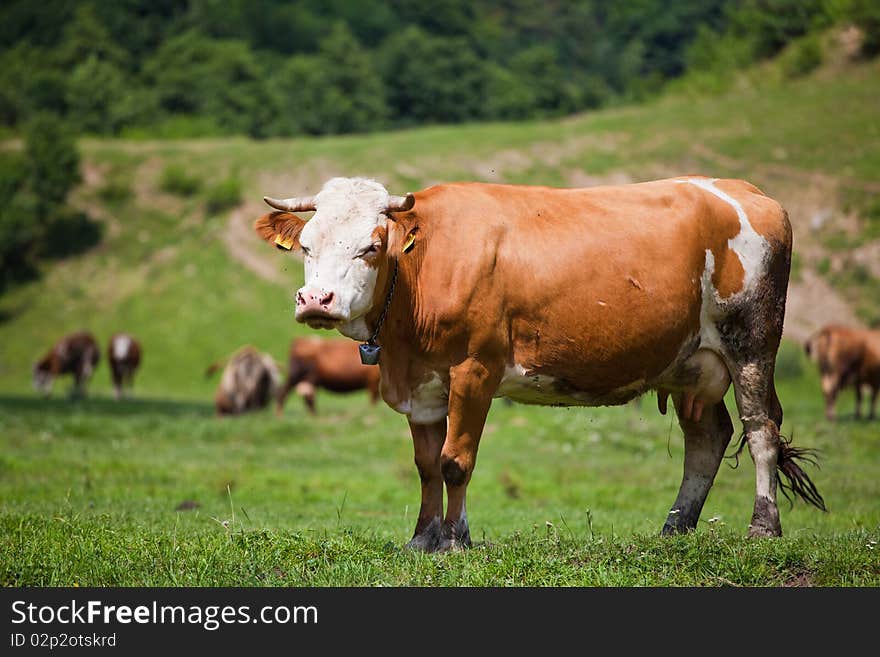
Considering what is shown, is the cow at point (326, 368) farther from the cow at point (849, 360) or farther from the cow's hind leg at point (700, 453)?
the cow's hind leg at point (700, 453)

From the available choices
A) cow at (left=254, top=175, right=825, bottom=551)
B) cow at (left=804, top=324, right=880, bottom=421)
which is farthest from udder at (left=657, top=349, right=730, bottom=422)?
cow at (left=804, top=324, right=880, bottom=421)

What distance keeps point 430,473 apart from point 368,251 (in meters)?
1.84

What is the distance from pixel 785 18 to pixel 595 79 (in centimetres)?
3453

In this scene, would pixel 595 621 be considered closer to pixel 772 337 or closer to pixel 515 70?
pixel 772 337

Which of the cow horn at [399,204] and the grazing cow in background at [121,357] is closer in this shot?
the cow horn at [399,204]

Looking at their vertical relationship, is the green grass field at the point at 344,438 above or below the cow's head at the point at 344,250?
below

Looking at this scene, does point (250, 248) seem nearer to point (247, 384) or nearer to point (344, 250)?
point (247, 384)

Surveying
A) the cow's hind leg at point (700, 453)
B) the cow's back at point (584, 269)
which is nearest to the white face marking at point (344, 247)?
the cow's back at point (584, 269)

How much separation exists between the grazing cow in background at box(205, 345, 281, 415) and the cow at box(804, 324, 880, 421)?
13516 millimetres

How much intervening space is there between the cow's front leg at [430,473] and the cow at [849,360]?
63.9 ft

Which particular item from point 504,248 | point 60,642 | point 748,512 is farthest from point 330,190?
point 748,512

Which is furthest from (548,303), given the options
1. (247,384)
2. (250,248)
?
(250,248)

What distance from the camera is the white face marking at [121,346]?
126ft

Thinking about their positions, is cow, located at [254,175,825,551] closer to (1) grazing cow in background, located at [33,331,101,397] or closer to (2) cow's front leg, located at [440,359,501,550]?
(2) cow's front leg, located at [440,359,501,550]
